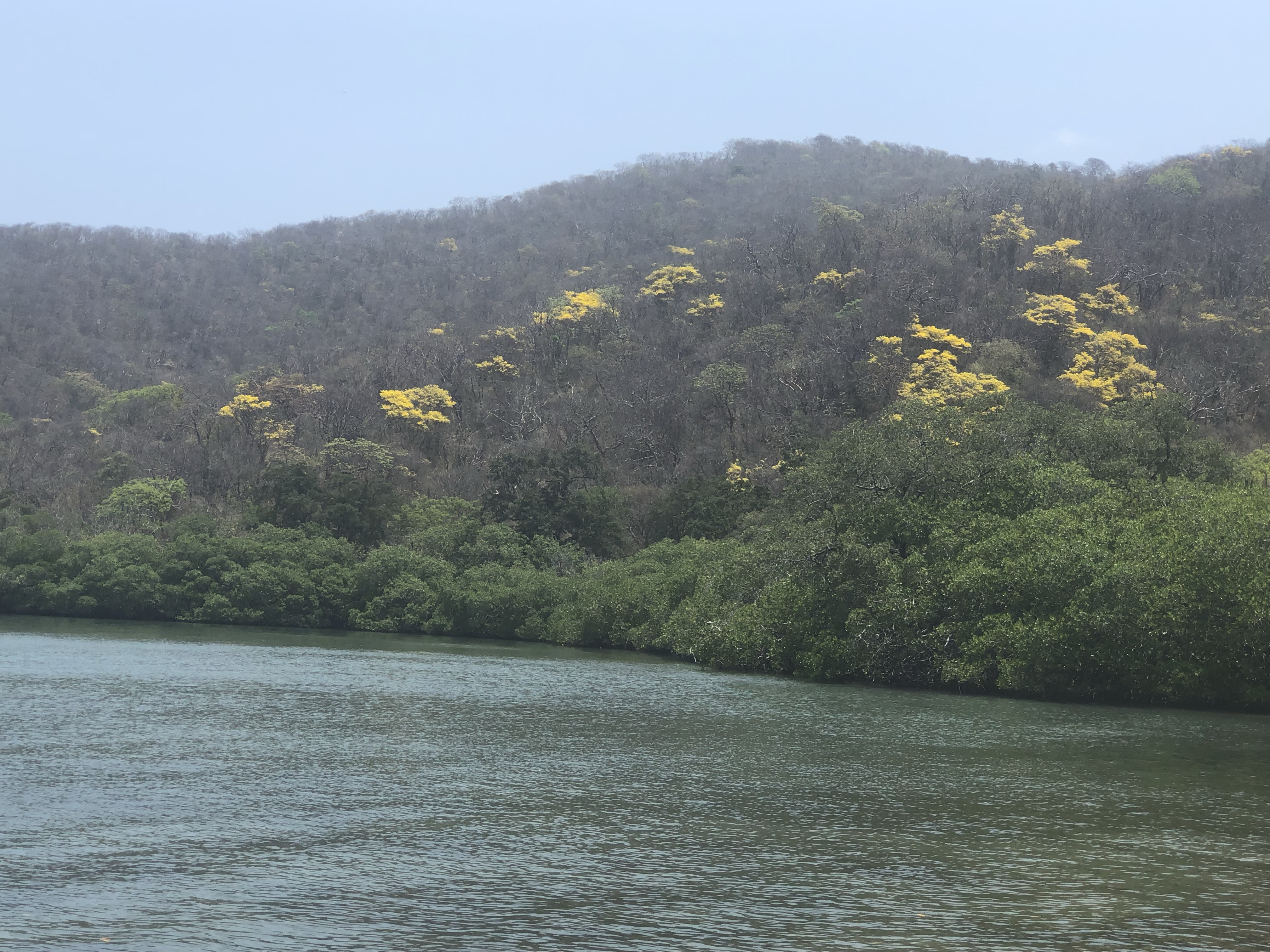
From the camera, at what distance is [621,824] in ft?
55.3

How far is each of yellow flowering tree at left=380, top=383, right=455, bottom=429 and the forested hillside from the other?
0.96 ft

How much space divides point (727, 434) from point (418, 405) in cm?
2177

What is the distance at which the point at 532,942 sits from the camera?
37.3ft

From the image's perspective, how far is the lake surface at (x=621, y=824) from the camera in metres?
12.0

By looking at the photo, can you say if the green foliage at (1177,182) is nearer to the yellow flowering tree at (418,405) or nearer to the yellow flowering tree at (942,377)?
the yellow flowering tree at (942,377)

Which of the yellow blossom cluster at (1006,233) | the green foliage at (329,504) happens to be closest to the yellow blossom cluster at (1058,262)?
the yellow blossom cluster at (1006,233)

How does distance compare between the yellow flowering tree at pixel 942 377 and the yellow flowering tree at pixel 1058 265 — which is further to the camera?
the yellow flowering tree at pixel 1058 265

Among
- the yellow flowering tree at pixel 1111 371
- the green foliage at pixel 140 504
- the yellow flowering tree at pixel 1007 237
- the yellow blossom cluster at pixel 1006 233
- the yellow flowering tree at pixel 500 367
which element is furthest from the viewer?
the yellow flowering tree at pixel 500 367

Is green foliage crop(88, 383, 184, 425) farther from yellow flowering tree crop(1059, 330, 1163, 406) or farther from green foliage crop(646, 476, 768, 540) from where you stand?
yellow flowering tree crop(1059, 330, 1163, 406)

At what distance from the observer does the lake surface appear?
39.4 ft

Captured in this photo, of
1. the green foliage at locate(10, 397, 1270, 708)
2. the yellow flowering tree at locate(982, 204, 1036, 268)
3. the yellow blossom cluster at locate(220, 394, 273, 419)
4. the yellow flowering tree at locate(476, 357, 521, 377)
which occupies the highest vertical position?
the yellow flowering tree at locate(982, 204, 1036, 268)

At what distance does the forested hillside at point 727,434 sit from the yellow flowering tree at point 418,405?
0.29 m

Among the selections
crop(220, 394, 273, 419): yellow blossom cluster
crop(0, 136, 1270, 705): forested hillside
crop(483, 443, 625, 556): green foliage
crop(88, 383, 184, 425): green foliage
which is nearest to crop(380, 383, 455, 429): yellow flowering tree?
crop(0, 136, 1270, 705): forested hillside

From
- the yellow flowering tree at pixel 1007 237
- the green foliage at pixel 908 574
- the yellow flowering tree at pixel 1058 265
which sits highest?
the yellow flowering tree at pixel 1007 237
